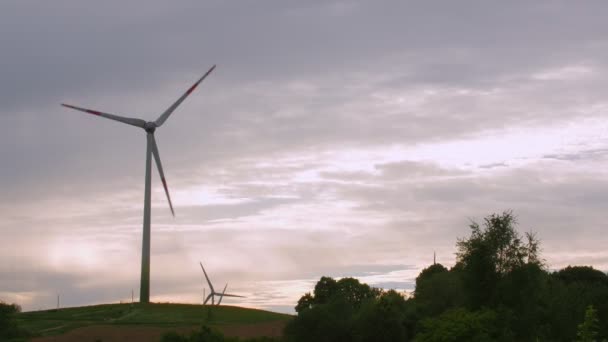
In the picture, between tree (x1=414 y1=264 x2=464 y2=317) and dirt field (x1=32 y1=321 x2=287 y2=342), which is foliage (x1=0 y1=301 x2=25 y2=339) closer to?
dirt field (x1=32 y1=321 x2=287 y2=342)

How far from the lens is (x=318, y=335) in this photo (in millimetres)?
130125

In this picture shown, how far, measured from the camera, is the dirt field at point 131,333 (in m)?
144

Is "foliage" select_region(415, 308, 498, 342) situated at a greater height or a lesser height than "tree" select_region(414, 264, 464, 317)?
lesser

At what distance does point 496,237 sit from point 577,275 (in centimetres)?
8050

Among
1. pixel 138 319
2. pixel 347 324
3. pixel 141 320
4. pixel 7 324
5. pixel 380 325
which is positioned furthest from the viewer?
pixel 138 319

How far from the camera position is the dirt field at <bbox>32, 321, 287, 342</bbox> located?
14375 cm

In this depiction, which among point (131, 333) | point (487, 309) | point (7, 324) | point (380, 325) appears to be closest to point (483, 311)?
point (487, 309)

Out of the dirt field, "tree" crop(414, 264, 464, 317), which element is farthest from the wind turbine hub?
"tree" crop(414, 264, 464, 317)

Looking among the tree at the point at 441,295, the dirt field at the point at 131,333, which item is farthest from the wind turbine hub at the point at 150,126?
the tree at the point at 441,295

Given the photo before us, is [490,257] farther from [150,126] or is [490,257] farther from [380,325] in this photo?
[150,126]

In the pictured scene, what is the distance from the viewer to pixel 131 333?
150m

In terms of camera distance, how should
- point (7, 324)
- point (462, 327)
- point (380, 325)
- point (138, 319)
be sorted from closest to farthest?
point (462, 327) < point (380, 325) < point (7, 324) < point (138, 319)

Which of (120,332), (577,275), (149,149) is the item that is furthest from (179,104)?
(577,275)

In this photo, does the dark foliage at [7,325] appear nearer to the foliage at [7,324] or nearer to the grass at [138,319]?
the foliage at [7,324]
